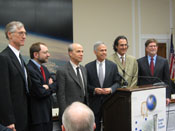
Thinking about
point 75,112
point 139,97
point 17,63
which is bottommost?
point 139,97

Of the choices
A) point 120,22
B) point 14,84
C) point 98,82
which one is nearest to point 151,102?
point 98,82

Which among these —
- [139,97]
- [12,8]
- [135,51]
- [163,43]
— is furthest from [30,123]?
[163,43]

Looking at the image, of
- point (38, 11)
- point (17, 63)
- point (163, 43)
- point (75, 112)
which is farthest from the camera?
point (163, 43)

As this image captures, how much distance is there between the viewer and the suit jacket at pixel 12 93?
2.18m

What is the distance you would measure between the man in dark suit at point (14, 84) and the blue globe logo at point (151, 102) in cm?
132

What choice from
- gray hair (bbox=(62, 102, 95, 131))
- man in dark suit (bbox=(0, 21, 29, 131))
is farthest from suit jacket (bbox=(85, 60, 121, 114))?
gray hair (bbox=(62, 102, 95, 131))

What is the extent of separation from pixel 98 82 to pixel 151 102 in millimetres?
740

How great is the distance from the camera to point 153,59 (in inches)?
147

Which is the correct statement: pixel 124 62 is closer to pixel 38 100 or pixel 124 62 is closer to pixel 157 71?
pixel 157 71

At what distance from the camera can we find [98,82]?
320 centimetres

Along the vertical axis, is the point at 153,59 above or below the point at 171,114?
above

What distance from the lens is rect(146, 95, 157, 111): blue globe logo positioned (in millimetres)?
2743

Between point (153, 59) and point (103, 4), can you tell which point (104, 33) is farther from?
point (153, 59)

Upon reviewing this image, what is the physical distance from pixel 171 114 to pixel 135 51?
151 inches
